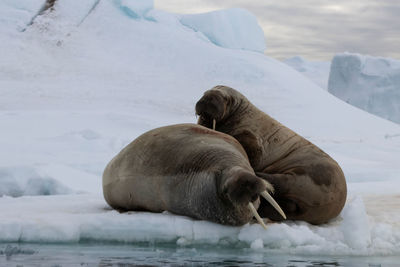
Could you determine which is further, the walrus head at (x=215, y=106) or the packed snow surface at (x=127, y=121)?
the walrus head at (x=215, y=106)

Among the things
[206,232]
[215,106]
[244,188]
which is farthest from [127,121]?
[244,188]

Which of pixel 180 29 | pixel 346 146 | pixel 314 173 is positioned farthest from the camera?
pixel 180 29

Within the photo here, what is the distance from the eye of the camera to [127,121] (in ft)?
51.9

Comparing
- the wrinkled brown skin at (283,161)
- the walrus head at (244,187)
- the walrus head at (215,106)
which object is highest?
the walrus head at (244,187)

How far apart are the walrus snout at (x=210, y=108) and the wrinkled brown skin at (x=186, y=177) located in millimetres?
485

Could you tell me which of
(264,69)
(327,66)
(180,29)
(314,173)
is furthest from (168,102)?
(327,66)

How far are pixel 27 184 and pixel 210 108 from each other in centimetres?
366

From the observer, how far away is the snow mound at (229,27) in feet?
95.6

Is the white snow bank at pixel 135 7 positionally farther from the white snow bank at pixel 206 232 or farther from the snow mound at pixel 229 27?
the white snow bank at pixel 206 232

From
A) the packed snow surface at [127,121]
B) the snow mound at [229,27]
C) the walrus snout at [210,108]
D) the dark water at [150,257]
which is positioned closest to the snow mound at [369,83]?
the snow mound at [229,27]

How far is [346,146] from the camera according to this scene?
54.4ft

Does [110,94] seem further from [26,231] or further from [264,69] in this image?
[26,231]

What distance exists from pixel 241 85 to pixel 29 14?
8768 mm

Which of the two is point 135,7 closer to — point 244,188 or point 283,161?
point 283,161
